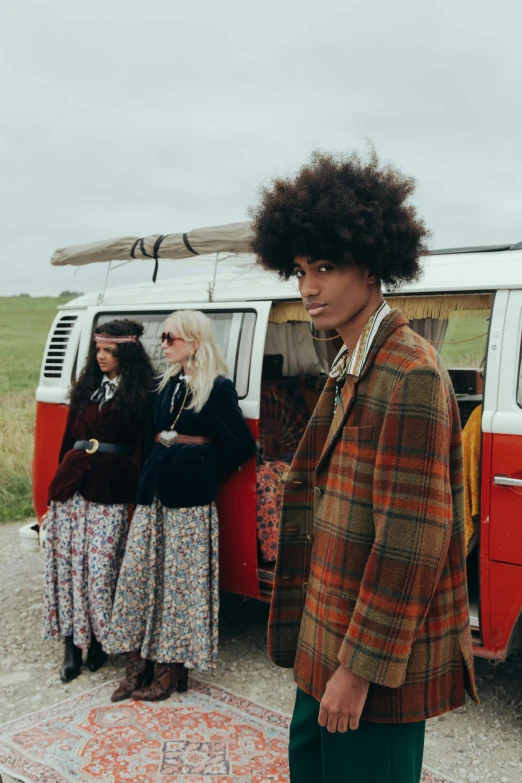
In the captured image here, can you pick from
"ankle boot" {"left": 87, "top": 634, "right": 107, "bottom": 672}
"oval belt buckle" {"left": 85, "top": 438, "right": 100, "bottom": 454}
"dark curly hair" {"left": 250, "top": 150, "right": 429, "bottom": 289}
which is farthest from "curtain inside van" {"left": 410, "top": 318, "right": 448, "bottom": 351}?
"dark curly hair" {"left": 250, "top": 150, "right": 429, "bottom": 289}

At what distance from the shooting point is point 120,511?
4574 millimetres

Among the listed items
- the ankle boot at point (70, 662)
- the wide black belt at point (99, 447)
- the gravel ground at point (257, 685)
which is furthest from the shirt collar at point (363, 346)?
the ankle boot at point (70, 662)

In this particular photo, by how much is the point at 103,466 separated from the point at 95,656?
122 centimetres

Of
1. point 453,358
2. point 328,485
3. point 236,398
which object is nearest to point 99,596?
point 236,398

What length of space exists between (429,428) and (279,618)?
79 centimetres

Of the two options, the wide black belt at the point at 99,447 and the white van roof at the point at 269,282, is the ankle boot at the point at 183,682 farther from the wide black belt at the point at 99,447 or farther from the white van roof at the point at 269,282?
the white van roof at the point at 269,282

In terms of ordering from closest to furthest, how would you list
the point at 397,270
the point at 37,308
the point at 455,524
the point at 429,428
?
1. the point at 429,428
2. the point at 455,524
3. the point at 397,270
4. the point at 37,308

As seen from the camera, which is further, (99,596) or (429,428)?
(99,596)

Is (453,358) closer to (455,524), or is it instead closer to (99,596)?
(99,596)

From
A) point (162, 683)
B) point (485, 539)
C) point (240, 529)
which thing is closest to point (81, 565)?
point (162, 683)

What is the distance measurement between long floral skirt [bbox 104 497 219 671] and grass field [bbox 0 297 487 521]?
2.08 m

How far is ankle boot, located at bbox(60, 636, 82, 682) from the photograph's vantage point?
447cm

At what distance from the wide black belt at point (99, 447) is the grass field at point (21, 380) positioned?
89.4 inches

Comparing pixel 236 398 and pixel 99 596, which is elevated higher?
pixel 236 398
